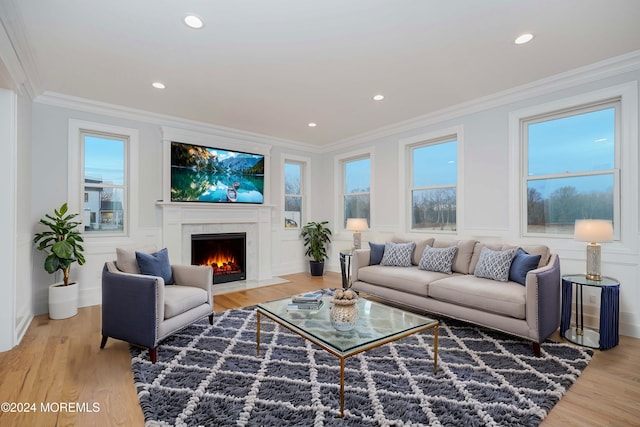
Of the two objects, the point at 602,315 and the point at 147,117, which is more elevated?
the point at 147,117

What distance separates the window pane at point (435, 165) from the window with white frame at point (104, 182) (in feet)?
14.2

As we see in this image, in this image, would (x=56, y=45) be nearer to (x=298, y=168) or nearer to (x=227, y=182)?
(x=227, y=182)

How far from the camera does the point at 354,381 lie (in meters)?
2.20

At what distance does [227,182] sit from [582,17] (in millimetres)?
4603

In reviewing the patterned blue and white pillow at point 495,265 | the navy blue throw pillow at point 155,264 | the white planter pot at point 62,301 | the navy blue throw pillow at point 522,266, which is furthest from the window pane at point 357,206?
the white planter pot at point 62,301

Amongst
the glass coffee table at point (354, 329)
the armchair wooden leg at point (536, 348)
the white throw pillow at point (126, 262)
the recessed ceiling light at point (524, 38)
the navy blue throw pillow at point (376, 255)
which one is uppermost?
the recessed ceiling light at point (524, 38)

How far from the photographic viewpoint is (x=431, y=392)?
2.07m

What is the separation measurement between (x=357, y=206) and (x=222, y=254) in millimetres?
2625

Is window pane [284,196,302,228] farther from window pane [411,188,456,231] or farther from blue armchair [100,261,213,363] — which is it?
blue armchair [100,261,213,363]

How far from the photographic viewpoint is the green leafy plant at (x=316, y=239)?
599cm

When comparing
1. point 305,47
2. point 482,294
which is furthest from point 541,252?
point 305,47

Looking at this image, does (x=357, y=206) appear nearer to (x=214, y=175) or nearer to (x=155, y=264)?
(x=214, y=175)

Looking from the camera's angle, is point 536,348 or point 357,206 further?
point 357,206

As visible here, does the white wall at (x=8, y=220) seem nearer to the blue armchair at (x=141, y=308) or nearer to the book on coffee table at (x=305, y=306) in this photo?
the blue armchair at (x=141, y=308)
